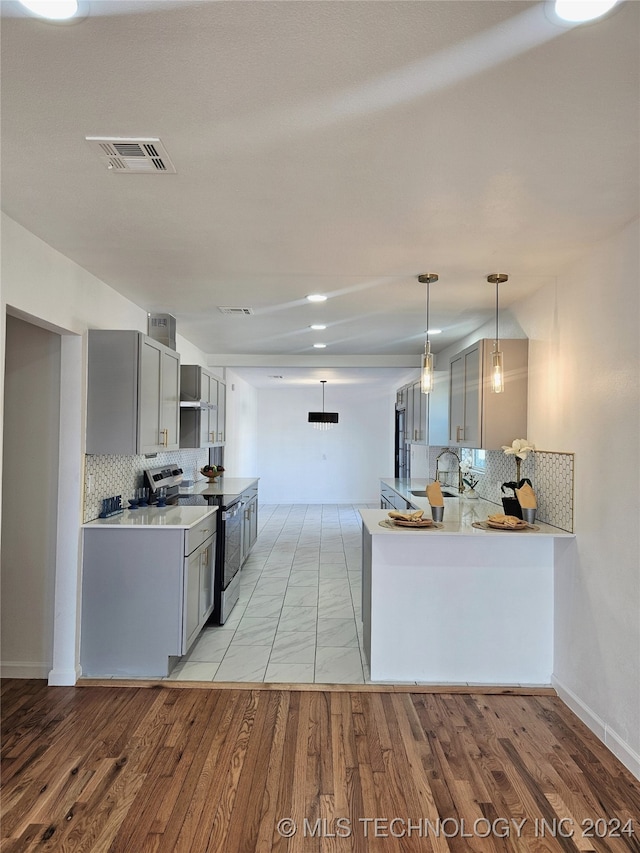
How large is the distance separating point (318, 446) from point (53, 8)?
10.5 meters

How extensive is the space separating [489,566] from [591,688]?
0.82m

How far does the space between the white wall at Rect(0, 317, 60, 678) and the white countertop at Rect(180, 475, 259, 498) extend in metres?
1.71

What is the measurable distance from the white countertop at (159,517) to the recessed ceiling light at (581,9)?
2.99m

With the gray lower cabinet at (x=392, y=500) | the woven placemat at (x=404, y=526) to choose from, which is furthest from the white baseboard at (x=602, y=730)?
the gray lower cabinet at (x=392, y=500)

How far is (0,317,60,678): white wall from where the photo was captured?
130 inches

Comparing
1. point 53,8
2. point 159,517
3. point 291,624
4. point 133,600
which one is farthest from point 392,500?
point 53,8

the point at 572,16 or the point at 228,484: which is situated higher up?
the point at 572,16

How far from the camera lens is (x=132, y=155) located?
1.93m

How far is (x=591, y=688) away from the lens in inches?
110

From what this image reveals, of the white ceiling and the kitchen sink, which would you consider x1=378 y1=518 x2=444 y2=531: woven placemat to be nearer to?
the white ceiling

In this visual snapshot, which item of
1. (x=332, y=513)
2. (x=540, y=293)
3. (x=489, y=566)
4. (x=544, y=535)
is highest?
(x=540, y=293)

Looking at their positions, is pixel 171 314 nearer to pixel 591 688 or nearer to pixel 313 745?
pixel 313 745

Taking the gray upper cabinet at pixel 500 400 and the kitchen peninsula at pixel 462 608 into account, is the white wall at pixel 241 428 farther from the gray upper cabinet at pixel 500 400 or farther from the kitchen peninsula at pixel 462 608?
the kitchen peninsula at pixel 462 608

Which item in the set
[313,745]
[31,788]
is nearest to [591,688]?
[313,745]
